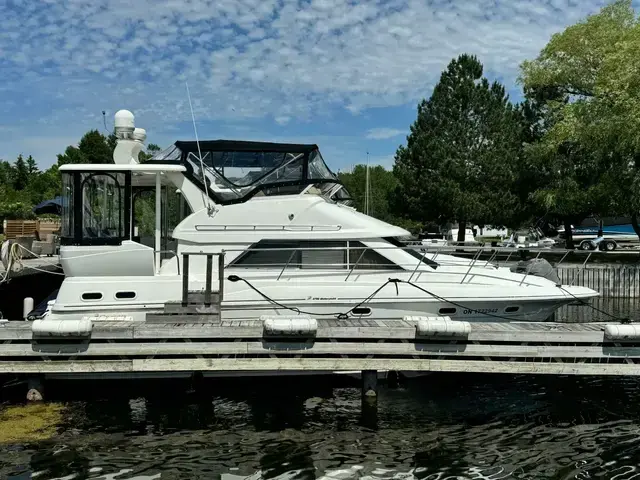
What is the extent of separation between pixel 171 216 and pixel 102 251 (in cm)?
171

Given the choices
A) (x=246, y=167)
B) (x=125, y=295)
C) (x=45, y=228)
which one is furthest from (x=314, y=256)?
(x=45, y=228)

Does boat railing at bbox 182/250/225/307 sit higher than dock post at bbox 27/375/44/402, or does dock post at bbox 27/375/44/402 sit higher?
boat railing at bbox 182/250/225/307

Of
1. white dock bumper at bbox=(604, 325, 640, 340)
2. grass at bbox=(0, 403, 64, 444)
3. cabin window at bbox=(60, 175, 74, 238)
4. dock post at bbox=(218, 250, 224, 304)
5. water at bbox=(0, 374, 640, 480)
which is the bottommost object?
water at bbox=(0, 374, 640, 480)

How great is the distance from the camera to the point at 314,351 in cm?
766

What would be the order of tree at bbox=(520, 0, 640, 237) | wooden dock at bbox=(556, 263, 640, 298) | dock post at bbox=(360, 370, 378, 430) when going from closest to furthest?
1. dock post at bbox=(360, 370, 378, 430)
2. tree at bbox=(520, 0, 640, 237)
3. wooden dock at bbox=(556, 263, 640, 298)

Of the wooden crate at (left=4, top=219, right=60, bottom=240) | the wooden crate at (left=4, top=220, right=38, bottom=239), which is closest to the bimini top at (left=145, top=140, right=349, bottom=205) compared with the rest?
the wooden crate at (left=4, top=219, right=60, bottom=240)

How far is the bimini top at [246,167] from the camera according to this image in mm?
9961

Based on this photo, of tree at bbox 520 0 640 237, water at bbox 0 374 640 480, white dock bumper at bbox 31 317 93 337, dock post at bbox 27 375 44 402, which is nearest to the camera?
water at bbox 0 374 640 480

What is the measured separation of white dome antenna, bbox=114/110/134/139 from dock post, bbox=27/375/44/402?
421 cm

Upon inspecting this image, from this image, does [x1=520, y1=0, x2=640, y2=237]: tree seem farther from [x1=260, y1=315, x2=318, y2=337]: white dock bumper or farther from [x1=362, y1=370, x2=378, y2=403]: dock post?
[x1=260, y1=315, x2=318, y2=337]: white dock bumper

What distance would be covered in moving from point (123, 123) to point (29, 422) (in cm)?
504

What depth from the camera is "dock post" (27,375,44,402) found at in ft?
26.8

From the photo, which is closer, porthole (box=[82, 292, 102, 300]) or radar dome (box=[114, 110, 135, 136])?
porthole (box=[82, 292, 102, 300])

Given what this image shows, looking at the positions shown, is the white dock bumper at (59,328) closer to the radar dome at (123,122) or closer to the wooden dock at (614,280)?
the radar dome at (123,122)
